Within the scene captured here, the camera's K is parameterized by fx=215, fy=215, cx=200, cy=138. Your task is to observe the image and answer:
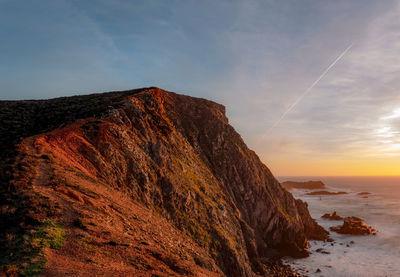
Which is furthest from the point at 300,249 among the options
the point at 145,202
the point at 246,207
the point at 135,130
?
the point at 135,130

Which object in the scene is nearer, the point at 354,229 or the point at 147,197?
the point at 147,197

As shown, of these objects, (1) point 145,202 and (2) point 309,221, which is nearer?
(1) point 145,202

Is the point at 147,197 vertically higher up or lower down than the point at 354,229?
higher up

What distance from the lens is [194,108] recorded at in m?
64.2

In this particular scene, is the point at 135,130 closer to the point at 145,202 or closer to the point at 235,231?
the point at 145,202

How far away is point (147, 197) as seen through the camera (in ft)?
93.9

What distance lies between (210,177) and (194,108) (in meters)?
24.7

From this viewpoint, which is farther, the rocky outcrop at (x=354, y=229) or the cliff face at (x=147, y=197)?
the rocky outcrop at (x=354, y=229)

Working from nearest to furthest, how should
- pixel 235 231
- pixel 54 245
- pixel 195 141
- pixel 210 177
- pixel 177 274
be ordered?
pixel 54 245 → pixel 177 274 → pixel 235 231 → pixel 210 177 → pixel 195 141

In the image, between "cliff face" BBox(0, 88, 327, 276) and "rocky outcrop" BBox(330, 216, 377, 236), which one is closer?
"cliff face" BBox(0, 88, 327, 276)

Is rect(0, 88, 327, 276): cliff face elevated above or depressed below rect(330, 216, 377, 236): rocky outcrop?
above

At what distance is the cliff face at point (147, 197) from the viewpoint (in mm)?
13117

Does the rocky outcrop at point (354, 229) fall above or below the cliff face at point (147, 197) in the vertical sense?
below

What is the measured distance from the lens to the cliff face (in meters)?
13.1
